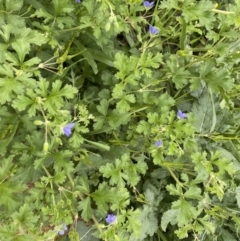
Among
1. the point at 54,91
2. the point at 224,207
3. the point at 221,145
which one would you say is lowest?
the point at 224,207

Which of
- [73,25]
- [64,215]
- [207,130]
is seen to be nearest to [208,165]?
[207,130]

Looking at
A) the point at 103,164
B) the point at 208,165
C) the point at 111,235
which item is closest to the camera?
the point at 111,235

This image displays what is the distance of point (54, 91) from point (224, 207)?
4.30 ft

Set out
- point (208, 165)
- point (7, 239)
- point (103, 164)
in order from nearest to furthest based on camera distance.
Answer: point (7, 239), point (208, 165), point (103, 164)

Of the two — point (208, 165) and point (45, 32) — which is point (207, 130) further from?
point (45, 32)

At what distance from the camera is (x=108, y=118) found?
Answer: 81.4 inches

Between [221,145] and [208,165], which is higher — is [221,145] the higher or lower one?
the lower one

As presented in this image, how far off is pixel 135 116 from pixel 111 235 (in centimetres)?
63

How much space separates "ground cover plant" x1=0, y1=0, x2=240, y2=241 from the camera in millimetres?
1761

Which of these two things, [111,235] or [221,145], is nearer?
[111,235]

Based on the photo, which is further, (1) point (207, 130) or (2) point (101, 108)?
(1) point (207, 130)

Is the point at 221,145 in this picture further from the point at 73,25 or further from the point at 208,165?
the point at 73,25

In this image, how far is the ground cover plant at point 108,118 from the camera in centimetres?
176

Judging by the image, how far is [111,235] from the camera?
183 centimetres
